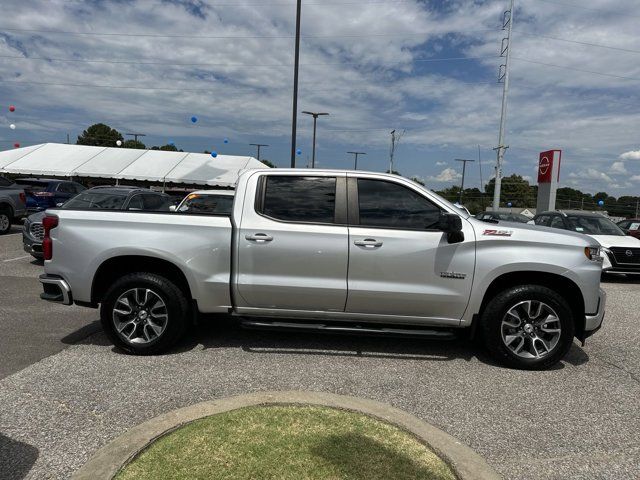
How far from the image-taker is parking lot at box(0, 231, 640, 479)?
10.3ft

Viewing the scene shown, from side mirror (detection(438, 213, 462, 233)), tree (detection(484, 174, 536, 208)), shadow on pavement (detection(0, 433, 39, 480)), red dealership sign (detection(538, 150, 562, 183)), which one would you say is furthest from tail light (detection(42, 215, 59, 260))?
tree (detection(484, 174, 536, 208))

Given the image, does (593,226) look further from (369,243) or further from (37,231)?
(37,231)

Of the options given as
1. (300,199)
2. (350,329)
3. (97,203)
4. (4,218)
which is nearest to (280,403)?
(350,329)

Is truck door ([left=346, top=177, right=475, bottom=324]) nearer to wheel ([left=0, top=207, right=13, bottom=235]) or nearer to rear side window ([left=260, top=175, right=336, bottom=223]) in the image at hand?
rear side window ([left=260, top=175, right=336, bottom=223])

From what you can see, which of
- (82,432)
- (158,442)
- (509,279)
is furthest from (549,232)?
(82,432)

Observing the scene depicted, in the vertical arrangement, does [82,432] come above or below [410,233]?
below

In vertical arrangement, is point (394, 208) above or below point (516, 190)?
below

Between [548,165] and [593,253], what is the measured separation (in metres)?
22.9

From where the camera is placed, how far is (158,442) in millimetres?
3023

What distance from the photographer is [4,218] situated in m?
14.3

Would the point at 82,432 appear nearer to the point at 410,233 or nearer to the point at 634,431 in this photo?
the point at 410,233

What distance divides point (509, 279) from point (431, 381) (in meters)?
1.29

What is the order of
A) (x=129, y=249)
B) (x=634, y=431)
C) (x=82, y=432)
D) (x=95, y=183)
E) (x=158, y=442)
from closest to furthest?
1. (x=158, y=442)
2. (x=82, y=432)
3. (x=634, y=431)
4. (x=129, y=249)
5. (x=95, y=183)

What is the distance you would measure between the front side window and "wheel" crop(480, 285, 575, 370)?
3.37 feet
